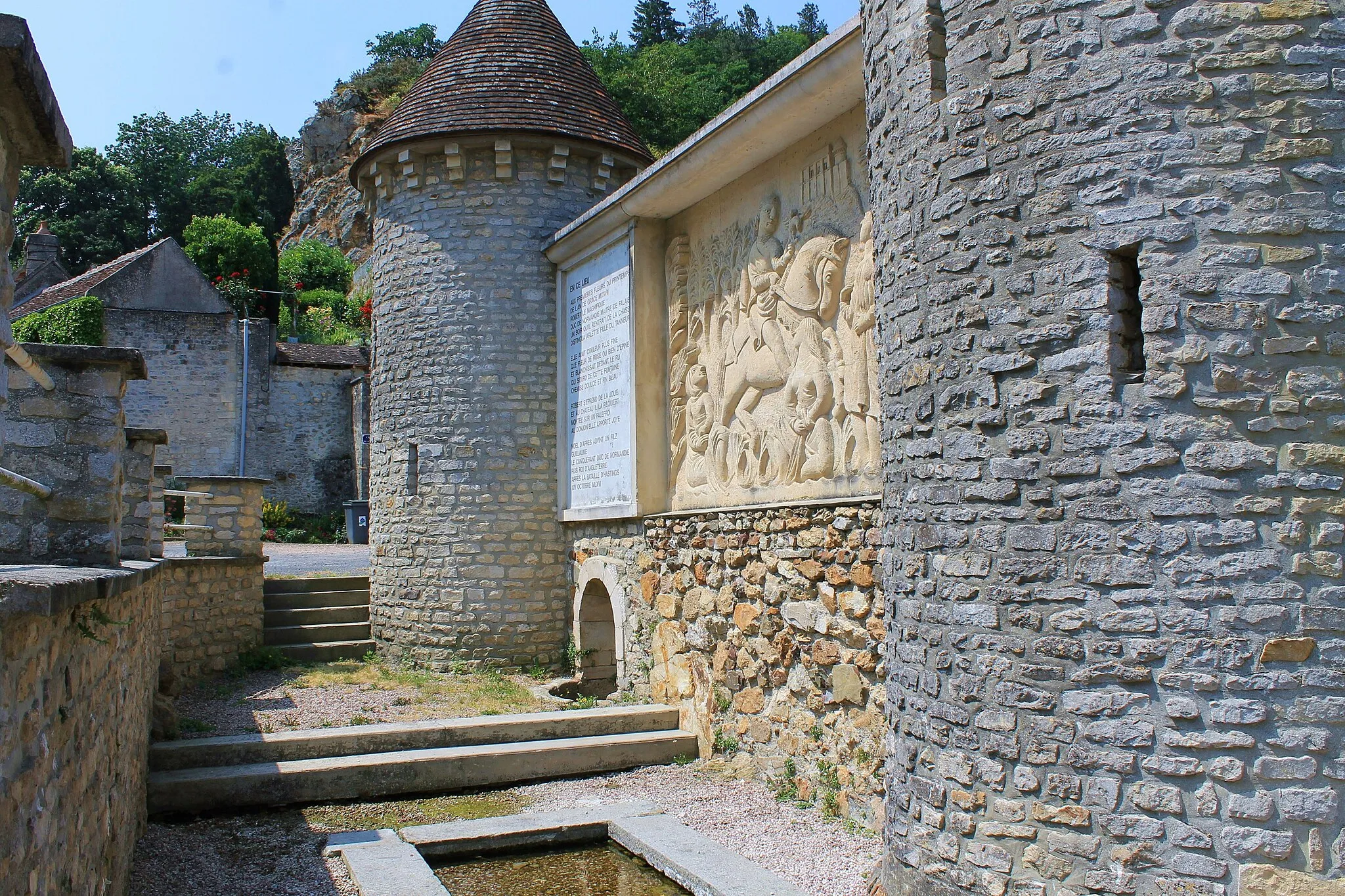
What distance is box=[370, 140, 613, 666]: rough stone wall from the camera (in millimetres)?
10719

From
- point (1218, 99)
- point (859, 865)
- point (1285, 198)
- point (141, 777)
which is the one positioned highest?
point (1218, 99)

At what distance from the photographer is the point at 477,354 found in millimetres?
10906

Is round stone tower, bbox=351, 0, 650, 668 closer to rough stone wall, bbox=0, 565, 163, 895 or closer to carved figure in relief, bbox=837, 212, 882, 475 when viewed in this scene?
carved figure in relief, bbox=837, 212, 882, 475

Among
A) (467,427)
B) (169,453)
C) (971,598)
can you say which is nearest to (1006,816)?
(971,598)

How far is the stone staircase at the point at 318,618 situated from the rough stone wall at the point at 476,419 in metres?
0.46

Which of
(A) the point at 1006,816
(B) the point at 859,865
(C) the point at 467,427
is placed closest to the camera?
(A) the point at 1006,816

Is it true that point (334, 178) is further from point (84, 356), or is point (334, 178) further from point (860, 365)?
point (84, 356)

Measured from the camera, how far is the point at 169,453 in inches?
886

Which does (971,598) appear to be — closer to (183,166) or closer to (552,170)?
(552,170)

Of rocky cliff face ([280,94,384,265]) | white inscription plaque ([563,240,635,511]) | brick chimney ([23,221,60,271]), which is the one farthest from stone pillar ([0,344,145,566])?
rocky cliff face ([280,94,384,265])

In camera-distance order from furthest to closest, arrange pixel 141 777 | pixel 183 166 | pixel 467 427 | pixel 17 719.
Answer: pixel 183 166
pixel 467 427
pixel 141 777
pixel 17 719

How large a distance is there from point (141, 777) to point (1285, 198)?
6355 millimetres

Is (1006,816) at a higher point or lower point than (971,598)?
lower

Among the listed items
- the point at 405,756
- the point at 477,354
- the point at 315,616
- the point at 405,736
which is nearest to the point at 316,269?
the point at 315,616
